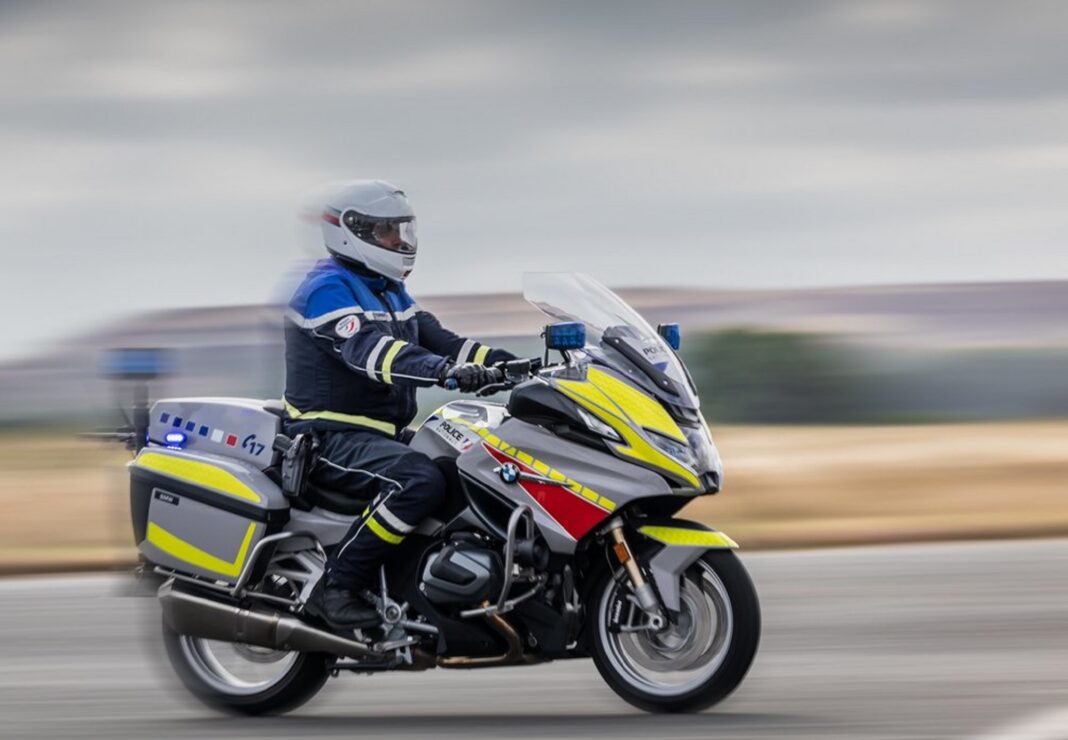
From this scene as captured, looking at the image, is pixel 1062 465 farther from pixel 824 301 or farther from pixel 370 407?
pixel 824 301

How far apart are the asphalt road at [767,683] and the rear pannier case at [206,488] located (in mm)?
448

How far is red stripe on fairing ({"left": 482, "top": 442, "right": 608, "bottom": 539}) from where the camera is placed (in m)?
5.90

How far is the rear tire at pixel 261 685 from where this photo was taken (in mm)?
6531

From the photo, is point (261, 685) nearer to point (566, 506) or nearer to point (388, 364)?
point (388, 364)

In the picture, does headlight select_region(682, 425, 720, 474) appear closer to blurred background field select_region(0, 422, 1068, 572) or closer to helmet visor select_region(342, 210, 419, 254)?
helmet visor select_region(342, 210, 419, 254)

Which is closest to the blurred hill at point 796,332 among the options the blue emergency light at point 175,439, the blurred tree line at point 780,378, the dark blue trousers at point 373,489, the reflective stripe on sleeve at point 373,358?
the blurred tree line at point 780,378

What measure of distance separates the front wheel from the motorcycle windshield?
2.01 ft

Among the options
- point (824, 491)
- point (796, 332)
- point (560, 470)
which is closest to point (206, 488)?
point (560, 470)

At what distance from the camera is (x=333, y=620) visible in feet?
20.5

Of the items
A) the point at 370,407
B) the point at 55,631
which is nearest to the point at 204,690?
the point at 370,407

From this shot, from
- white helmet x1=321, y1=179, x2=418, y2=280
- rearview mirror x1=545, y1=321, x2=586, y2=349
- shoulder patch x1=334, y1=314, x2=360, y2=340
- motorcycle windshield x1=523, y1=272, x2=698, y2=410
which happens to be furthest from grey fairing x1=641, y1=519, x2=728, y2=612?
white helmet x1=321, y1=179, x2=418, y2=280

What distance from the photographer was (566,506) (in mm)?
5938

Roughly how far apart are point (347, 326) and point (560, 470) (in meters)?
0.92

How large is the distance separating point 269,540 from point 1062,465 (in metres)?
10.9
